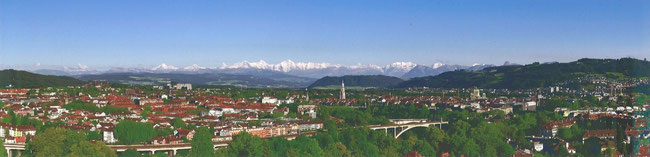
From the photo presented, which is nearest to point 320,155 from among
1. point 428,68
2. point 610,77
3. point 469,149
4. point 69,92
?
point 469,149

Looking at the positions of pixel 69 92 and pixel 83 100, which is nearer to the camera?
pixel 83 100

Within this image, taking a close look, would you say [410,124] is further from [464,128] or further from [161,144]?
[161,144]

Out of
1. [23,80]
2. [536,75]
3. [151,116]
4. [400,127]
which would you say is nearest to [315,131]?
[400,127]

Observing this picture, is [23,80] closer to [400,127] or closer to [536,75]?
[400,127]

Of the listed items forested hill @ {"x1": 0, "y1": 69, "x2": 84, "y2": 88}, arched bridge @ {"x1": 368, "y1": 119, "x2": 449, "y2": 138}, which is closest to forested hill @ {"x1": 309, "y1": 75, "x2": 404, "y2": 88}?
forested hill @ {"x1": 0, "y1": 69, "x2": 84, "y2": 88}

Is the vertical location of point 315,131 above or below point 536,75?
below

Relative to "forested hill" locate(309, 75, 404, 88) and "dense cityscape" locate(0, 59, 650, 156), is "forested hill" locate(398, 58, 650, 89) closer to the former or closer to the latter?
"dense cityscape" locate(0, 59, 650, 156)

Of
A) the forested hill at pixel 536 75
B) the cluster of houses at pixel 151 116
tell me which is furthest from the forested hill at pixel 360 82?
the cluster of houses at pixel 151 116

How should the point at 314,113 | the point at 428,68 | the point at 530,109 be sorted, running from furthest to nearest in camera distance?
the point at 428,68, the point at 530,109, the point at 314,113

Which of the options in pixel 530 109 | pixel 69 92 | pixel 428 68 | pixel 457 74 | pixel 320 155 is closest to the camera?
pixel 320 155

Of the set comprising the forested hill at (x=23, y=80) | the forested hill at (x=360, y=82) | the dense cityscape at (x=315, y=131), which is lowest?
the dense cityscape at (x=315, y=131)

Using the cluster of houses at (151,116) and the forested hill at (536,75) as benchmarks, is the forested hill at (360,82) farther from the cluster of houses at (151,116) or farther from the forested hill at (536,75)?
the cluster of houses at (151,116)
